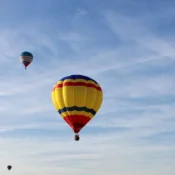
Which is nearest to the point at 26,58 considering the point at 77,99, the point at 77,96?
the point at 77,96

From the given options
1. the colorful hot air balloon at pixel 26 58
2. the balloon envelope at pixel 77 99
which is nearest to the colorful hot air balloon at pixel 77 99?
the balloon envelope at pixel 77 99

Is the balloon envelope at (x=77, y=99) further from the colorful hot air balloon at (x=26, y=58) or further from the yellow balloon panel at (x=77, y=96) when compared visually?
the colorful hot air balloon at (x=26, y=58)

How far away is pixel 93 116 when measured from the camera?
6588 centimetres

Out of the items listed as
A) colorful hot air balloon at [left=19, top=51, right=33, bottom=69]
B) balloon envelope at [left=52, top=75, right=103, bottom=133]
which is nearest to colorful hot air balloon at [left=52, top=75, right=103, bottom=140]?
balloon envelope at [left=52, top=75, right=103, bottom=133]

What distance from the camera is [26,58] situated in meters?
85.4

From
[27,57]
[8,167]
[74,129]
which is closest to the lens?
[74,129]

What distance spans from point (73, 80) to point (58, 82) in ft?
8.37

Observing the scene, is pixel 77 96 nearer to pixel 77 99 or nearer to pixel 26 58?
pixel 77 99

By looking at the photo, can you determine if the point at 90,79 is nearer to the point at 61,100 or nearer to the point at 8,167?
the point at 61,100

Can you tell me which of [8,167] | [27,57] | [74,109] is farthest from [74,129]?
[8,167]

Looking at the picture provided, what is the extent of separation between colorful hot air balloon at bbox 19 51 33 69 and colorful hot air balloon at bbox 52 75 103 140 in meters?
21.4

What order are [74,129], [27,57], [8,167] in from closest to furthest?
[74,129] → [27,57] → [8,167]

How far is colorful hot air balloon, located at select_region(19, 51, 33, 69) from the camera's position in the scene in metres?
85.1

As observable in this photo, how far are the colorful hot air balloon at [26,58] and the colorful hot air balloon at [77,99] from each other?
70.3 feet
